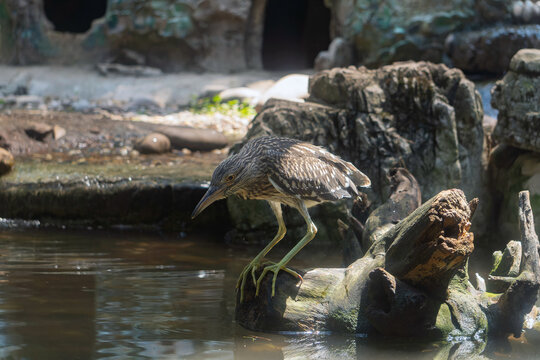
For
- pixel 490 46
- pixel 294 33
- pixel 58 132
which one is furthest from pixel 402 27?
pixel 58 132

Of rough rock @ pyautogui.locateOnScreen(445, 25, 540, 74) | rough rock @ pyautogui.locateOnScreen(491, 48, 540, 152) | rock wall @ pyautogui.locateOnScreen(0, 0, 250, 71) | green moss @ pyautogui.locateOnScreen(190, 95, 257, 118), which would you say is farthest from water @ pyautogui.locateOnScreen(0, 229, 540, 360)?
rock wall @ pyautogui.locateOnScreen(0, 0, 250, 71)

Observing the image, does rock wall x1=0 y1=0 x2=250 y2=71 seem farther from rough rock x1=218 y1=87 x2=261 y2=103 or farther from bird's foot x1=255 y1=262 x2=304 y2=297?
bird's foot x1=255 y1=262 x2=304 y2=297

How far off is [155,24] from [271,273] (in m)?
12.0

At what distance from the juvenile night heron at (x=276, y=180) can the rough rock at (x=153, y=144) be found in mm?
4982

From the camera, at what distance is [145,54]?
15352mm

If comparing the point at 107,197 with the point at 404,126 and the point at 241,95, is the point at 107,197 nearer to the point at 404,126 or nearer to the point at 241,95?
the point at 404,126

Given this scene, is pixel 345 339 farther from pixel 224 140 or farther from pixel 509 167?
pixel 224 140

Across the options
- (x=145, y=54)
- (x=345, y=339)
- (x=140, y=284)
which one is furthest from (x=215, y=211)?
(x=145, y=54)

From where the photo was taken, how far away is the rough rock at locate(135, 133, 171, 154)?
8992 mm

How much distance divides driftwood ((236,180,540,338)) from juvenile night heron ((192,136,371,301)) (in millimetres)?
153

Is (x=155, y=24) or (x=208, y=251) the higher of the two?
(x=155, y=24)

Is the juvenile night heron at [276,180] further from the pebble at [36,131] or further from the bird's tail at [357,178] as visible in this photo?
the pebble at [36,131]

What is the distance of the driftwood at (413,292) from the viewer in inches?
137

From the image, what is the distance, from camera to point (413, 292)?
3.62 meters
